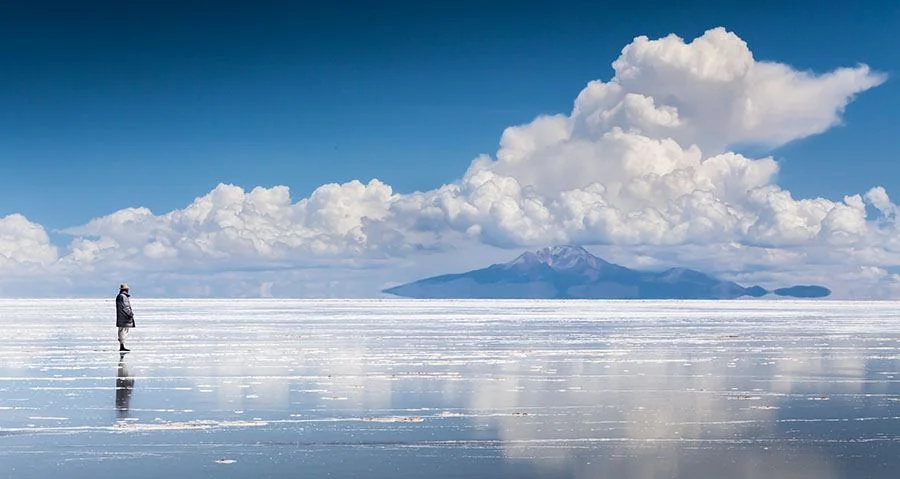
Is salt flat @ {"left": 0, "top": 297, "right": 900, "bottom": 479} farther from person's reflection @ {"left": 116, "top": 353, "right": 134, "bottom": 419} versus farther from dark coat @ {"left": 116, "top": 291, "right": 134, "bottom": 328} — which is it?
dark coat @ {"left": 116, "top": 291, "right": 134, "bottom": 328}

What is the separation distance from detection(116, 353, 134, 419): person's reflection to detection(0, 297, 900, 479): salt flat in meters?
0.07

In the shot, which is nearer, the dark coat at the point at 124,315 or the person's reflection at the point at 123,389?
the person's reflection at the point at 123,389

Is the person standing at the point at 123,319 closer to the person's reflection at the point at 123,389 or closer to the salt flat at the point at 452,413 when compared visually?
the salt flat at the point at 452,413

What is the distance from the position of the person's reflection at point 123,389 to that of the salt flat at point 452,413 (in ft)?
0.23

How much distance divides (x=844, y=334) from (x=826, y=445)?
116 feet

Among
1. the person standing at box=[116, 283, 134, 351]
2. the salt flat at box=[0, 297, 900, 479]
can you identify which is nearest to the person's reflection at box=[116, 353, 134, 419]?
the salt flat at box=[0, 297, 900, 479]

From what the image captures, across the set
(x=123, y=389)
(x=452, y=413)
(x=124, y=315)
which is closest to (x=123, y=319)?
(x=124, y=315)

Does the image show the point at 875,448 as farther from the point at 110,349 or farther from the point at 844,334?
the point at 844,334

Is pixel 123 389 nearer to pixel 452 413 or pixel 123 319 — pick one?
pixel 452 413

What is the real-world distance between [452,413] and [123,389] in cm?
809

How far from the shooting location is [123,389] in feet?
73.3

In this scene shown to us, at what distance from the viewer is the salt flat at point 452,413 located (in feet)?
43.8

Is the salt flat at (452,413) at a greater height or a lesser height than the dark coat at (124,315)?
lesser

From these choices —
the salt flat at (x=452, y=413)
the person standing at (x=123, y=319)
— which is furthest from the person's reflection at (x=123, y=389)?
the person standing at (x=123, y=319)
